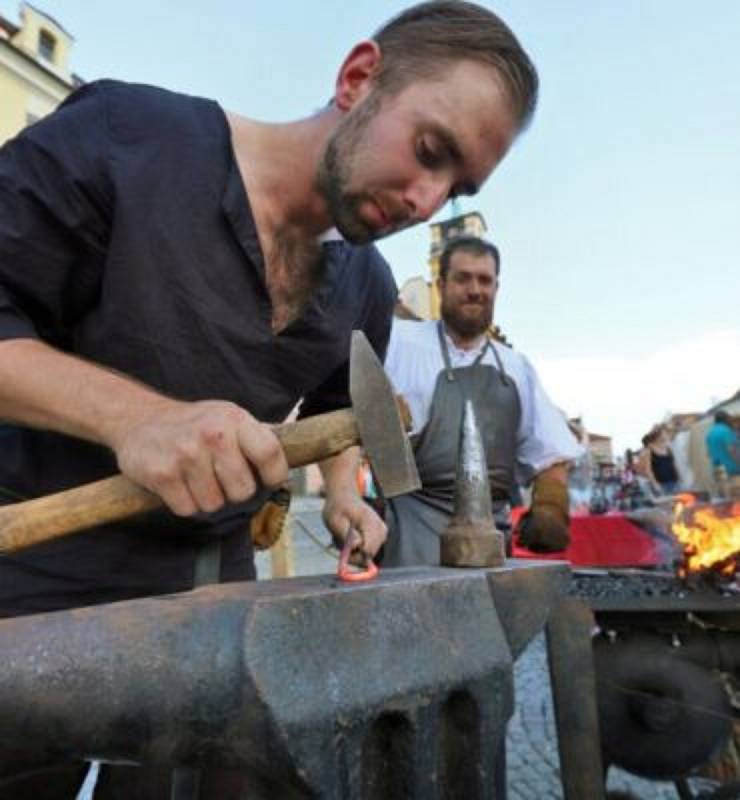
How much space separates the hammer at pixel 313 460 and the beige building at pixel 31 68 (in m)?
16.9

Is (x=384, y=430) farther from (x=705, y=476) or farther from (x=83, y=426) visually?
(x=705, y=476)

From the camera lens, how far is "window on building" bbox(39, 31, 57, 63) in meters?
17.1

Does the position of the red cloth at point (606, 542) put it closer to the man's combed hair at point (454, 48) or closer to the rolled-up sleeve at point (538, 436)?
the rolled-up sleeve at point (538, 436)

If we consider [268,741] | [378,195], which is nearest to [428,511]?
[378,195]

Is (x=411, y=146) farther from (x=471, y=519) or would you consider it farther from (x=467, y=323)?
(x=467, y=323)

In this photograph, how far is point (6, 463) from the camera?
1.33 meters

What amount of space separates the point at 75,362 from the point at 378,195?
0.72 metres

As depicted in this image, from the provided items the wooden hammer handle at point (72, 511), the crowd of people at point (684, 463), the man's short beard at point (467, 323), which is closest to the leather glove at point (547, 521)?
the man's short beard at point (467, 323)

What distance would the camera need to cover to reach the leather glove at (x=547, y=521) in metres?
2.70

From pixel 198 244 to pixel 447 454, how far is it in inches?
69.2

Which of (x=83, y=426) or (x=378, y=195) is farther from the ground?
(x=378, y=195)

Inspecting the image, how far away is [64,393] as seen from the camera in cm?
100

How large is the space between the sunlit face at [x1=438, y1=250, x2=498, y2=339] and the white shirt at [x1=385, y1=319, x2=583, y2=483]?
0.10 meters

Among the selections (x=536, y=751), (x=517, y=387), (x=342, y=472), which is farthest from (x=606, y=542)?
(x=342, y=472)
